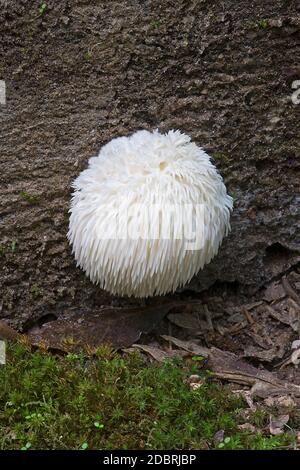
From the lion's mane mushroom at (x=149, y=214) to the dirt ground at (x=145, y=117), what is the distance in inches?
10.6

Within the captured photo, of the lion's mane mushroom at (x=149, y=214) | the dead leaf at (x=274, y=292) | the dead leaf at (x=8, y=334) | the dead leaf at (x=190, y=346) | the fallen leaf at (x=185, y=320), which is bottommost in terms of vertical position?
the dead leaf at (x=8, y=334)

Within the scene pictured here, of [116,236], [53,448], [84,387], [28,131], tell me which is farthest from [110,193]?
[53,448]

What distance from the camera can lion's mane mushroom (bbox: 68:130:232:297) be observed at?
3.19 metres

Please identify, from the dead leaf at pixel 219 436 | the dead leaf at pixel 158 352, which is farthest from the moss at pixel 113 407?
the dead leaf at pixel 158 352

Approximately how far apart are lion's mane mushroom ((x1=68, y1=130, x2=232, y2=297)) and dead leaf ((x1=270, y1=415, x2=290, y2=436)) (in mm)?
802

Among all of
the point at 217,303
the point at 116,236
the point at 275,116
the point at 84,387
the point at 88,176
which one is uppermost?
the point at 275,116

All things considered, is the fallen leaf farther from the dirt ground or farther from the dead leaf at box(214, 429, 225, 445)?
the dead leaf at box(214, 429, 225, 445)

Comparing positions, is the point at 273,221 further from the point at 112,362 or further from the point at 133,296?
the point at 112,362

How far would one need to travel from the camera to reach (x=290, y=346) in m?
3.82

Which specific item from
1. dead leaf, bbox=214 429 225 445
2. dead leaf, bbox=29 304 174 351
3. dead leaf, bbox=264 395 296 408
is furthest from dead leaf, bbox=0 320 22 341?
dead leaf, bbox=264 395 296 408

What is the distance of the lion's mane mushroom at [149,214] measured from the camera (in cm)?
319

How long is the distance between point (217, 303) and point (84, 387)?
1145 mm

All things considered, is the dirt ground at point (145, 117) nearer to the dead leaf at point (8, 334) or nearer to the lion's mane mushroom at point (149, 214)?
the dead leaf at point (8, 334)

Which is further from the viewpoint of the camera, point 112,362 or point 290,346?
point 290,346
